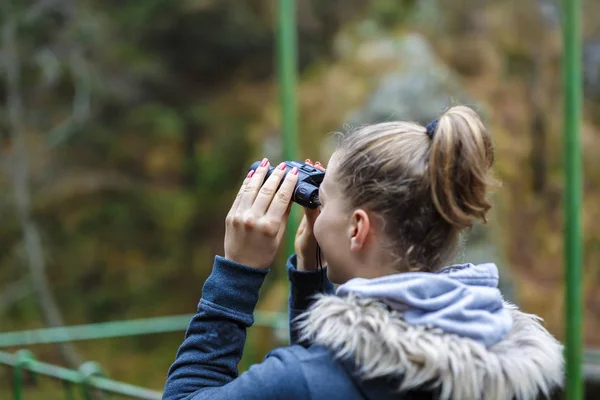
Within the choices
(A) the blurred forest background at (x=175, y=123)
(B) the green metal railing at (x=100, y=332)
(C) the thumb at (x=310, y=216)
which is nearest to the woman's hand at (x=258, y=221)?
(C) the thumb at (x=310, y=216)

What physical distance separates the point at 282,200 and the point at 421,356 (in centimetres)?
31

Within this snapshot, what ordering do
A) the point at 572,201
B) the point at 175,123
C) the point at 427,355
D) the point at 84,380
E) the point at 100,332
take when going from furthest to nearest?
the point at 175,123, the point at 100,332, the point at 572,201, the point at 84,380, the point at 427,355

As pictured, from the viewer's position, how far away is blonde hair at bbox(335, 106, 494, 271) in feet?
2.91

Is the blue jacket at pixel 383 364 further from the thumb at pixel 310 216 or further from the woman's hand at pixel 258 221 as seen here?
the thumb at pixel 310 216

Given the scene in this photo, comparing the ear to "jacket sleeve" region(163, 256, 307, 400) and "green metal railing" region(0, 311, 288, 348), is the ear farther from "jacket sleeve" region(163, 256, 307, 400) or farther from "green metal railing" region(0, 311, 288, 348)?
"green metal railing" region(0, 311, 288, 348)

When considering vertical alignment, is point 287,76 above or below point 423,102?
above

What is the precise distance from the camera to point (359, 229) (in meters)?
0.93

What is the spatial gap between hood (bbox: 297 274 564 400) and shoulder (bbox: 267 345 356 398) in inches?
0.4

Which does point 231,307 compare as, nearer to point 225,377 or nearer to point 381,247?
point 225,377

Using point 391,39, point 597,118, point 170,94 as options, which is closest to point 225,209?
point 170,94

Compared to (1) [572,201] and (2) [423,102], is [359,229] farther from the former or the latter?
(2) [423,102]

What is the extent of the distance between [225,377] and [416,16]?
7.73 metres

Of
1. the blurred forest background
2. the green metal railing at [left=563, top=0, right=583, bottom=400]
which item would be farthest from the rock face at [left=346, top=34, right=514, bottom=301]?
the green metal railing at [left=563, top=0, right=583, bottom=400]

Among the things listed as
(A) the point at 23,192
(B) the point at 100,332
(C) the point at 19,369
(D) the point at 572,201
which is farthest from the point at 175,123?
(D) the point at 572,201
